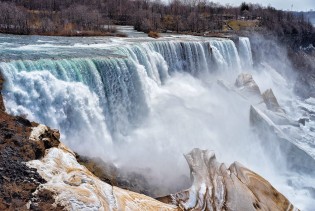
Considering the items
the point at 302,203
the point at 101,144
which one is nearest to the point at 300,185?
the point at 302,203

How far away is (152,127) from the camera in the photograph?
17.6m

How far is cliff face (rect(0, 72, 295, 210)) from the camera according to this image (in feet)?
23.4

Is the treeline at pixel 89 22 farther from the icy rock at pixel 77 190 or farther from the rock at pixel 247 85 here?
the icy rock at pixel 77 190

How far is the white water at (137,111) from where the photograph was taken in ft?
44.9

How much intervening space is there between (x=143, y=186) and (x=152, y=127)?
5.72 meters

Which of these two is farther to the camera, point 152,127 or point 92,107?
point 152,127

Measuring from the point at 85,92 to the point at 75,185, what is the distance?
8236mm

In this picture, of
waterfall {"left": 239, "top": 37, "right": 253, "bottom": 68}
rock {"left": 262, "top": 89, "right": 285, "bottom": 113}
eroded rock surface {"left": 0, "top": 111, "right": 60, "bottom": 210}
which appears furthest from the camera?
waterfall {"left": 239, "top": 37, "right": 253, "bottom": 68}

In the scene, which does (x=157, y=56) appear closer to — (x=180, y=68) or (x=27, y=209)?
(x=180, y=68)

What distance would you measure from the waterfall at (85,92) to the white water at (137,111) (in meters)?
0.04

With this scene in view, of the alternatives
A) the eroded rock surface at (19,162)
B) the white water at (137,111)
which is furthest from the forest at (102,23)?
the eroded rock surface at (19,162)

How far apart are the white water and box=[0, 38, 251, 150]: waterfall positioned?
0.04 metres

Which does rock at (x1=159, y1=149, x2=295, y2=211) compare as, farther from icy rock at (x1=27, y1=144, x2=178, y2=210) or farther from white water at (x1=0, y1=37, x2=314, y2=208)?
white water at (x1=0, y1=37, x2=314, y2=208)

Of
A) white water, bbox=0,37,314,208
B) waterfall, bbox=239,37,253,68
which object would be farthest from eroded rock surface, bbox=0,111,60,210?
waterfall, bbox=239,37,253,68
